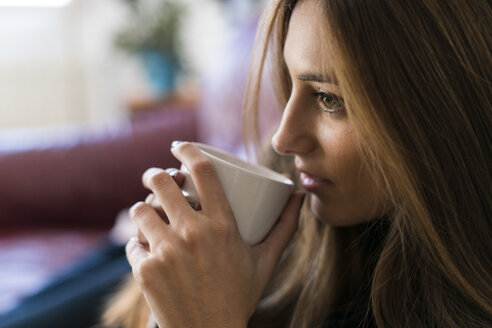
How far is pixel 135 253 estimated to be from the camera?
2.09 feet

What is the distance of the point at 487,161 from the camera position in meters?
0.57

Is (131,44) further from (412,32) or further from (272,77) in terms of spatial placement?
(412,32)

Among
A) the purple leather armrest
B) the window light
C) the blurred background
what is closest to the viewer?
the blurred background

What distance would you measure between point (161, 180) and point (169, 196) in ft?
0.08

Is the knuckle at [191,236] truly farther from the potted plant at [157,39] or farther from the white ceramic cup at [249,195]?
the potted plant at [157,39]

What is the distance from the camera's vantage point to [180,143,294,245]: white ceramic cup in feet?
2.02

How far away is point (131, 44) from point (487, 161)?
2.41 meters

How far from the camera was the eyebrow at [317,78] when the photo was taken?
1.90ft

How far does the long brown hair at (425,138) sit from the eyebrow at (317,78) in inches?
1.3

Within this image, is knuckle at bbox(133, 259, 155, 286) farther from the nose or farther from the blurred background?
the blurred background

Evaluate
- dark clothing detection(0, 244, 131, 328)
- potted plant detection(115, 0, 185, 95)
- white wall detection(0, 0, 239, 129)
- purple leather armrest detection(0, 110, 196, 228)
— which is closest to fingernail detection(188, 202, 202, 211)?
dark clothing detection(0, 244, 131, 328)

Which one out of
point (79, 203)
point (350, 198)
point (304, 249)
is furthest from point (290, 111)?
point (79, 203)

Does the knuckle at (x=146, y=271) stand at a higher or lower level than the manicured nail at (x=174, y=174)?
lower

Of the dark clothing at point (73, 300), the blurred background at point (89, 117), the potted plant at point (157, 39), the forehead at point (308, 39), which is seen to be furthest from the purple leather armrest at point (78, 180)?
the potted plant at point (157, 39)
